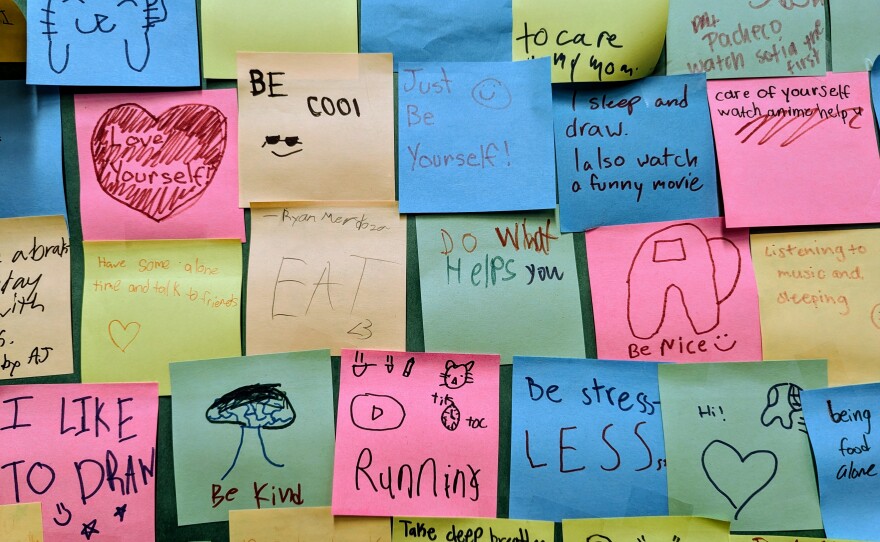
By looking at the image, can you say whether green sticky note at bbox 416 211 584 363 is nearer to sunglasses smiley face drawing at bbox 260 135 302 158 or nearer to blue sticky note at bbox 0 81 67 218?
sunglasses smiley face drawing at bbox 260 135 302 158

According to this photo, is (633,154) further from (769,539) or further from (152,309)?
(152,309)

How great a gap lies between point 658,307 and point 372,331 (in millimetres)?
354

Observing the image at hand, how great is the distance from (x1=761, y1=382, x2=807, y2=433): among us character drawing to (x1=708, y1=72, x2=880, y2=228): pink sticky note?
206 mm

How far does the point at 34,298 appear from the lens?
822mm

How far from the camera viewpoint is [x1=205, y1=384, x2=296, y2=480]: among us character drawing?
32.6 inches

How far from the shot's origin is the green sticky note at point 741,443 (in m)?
0.84

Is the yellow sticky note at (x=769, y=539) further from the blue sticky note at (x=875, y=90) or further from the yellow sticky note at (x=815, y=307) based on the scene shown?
the blue sticky note at (x=875, y=90)

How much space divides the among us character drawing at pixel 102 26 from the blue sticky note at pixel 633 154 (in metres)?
0.50

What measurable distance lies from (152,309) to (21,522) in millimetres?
294

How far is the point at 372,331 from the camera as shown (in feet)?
2.74

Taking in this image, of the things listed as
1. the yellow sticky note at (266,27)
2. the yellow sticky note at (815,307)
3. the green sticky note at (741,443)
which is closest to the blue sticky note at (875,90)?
the yellow sticky note at (815,307)

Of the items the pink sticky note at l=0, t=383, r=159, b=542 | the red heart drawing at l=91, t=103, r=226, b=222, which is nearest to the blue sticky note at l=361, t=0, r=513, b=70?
the red heart drawing at l=91, t=103, r=226, b=222

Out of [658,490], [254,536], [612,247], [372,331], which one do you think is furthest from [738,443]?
[254,536]

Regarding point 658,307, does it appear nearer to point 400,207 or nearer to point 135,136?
point 400,207
